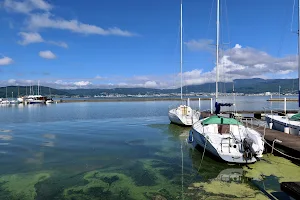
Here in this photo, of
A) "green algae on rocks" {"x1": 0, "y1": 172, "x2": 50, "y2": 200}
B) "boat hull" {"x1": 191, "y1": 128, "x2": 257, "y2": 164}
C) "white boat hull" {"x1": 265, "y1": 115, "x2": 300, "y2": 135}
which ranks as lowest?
"green algae on rocks" {"x1": 0, "y1": 172, "x2": 50, "y2": 200}

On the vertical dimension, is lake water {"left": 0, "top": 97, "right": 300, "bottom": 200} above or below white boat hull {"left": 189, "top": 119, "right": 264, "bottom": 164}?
below

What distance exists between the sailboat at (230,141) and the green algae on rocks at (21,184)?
9.07m

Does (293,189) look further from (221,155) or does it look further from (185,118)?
(185,118)

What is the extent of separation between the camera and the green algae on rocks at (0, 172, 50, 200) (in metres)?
10.5

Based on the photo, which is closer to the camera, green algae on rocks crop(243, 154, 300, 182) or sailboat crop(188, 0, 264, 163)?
green algae on rocks crop(243, 154, 300, 182)

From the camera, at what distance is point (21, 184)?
11836mm

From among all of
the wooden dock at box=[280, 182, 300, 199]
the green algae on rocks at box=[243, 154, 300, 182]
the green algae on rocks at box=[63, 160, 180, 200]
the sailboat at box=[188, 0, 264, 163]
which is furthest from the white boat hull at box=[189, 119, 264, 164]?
the wooden dock at box=[280, 182, 300, 199]

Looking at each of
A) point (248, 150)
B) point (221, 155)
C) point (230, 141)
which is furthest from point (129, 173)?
point (248, 150)

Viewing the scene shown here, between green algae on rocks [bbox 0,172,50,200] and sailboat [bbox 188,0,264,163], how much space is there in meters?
9.07

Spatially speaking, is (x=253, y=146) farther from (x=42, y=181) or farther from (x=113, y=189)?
(x=42, y=181)

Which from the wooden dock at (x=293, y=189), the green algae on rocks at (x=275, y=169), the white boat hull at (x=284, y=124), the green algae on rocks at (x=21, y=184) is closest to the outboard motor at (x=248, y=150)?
the green algae on rocks at (x=275, y=169)

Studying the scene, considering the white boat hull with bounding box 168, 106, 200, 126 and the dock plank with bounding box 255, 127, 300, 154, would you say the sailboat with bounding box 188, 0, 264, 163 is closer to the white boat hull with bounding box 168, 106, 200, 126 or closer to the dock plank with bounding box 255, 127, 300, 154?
the dock plank with bounding box 255, 127, 300, 154

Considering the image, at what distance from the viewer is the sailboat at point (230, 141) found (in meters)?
13.5

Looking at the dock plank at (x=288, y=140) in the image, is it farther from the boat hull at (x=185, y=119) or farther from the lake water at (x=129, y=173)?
the boat hull at (x=185, y=119)
